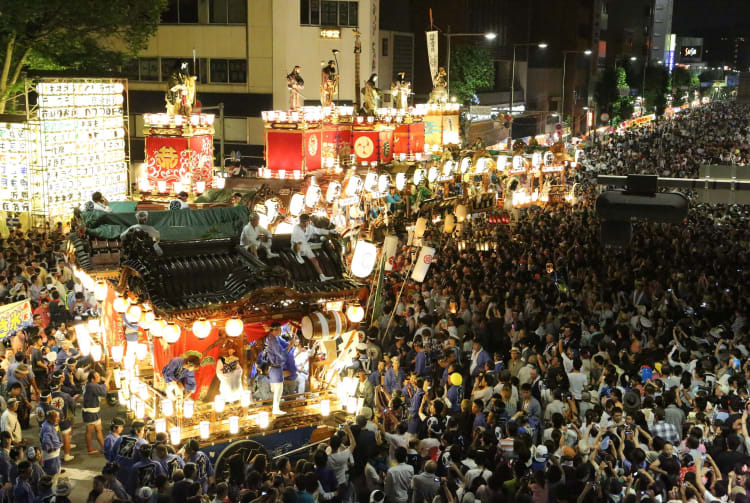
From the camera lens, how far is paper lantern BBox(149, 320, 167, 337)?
10845 millimetres

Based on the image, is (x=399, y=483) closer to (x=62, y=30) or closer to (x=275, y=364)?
(x=275, y=364)

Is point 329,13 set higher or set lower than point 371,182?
higher

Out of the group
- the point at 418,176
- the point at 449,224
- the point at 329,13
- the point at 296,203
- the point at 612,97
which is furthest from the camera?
the point at 612,97

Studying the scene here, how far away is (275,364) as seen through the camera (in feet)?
37.6

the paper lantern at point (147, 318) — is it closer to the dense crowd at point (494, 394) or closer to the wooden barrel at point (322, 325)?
the dense crowd at point (494, 394)

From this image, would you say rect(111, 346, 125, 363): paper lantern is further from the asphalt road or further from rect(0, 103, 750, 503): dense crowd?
the asphalt road

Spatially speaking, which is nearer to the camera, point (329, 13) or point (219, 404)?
point (219, 404)

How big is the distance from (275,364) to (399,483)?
292 cm

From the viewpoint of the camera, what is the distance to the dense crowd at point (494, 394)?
9047mm

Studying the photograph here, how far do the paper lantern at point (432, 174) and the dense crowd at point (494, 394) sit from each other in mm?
7402

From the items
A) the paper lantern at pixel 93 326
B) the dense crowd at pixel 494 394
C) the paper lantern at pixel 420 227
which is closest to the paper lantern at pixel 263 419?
the dense crowd at pixel 494 394

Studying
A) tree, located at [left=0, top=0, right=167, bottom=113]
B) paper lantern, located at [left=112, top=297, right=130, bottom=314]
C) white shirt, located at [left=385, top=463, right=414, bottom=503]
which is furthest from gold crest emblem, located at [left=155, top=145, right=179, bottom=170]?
white shirt, located at [left=385, top=463, right=414, bottom=503]

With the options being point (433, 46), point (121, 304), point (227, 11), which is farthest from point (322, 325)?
point (227, 11)

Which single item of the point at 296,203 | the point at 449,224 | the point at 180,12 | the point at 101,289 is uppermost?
the point at 180,12
